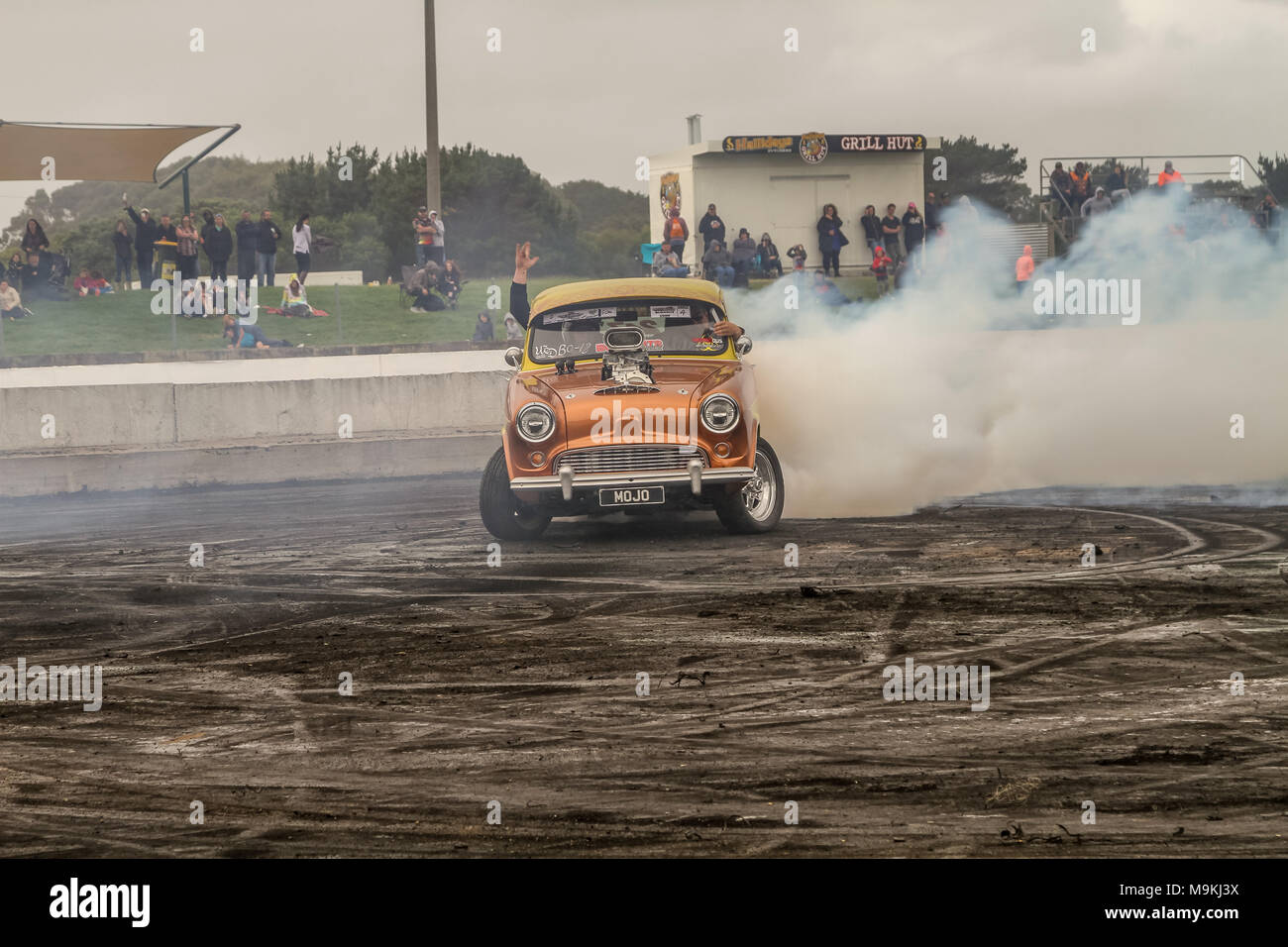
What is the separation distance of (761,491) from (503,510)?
6.26 ft

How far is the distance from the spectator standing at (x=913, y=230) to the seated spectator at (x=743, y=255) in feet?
9.72

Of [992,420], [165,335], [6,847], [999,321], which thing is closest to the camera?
[6,847]

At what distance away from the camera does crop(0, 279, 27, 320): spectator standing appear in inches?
784

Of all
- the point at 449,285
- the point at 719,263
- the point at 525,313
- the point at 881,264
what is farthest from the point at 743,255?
the point at 525,313

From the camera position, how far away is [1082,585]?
29.3ft

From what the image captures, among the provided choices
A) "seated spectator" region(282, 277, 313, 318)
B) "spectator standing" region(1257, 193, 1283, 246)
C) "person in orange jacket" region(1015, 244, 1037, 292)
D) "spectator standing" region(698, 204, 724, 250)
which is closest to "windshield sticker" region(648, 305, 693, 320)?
"person in orange jacket" region(1015, 244, 1037, 292)

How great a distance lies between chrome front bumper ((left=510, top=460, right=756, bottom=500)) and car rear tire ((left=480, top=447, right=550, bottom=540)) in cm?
57

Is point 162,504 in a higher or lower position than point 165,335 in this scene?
lower

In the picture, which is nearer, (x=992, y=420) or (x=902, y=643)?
(x=902, y=643)

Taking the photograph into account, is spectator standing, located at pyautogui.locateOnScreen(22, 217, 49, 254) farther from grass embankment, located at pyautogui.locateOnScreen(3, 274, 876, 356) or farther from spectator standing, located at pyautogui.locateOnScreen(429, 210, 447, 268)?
spectator standing, located at pyautogui.locateOnScreen(429, 210, 447, 268)

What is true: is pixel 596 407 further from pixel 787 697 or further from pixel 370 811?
pixel 370 811

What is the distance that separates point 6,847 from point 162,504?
10679mm

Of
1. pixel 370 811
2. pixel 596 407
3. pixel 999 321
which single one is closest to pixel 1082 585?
pixel 596 407
